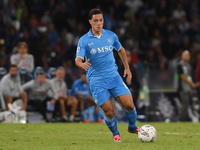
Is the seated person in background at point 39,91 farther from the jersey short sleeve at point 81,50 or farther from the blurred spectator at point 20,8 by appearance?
the jersey short sleeve at point 81,50

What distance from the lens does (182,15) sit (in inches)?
774

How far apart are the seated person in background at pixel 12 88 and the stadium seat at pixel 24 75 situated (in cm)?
53

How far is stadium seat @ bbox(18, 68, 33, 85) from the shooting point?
13812 millimetres

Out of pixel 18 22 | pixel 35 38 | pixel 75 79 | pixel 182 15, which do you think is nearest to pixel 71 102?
pixel 75 79

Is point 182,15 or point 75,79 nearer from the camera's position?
point 75,79

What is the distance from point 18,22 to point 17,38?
1.16 meters

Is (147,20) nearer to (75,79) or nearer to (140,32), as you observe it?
(140,32)

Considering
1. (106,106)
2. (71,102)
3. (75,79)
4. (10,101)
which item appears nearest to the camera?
(106,106)

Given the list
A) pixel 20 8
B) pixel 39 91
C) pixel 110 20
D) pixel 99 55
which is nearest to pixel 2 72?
pixel 39 91

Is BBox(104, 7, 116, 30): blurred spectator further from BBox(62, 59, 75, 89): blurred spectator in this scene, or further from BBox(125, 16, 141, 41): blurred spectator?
BBox(62, 59, 75, 89): blurred spectator

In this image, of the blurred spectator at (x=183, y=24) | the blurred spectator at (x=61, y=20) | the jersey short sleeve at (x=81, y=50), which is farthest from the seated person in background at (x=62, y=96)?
the blurred spectator at (x=183, y=24)

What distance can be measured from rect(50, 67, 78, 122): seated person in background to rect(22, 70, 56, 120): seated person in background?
0.23 metres

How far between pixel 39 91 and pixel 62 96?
2.59 feet

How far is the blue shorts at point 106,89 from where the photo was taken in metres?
7.44
